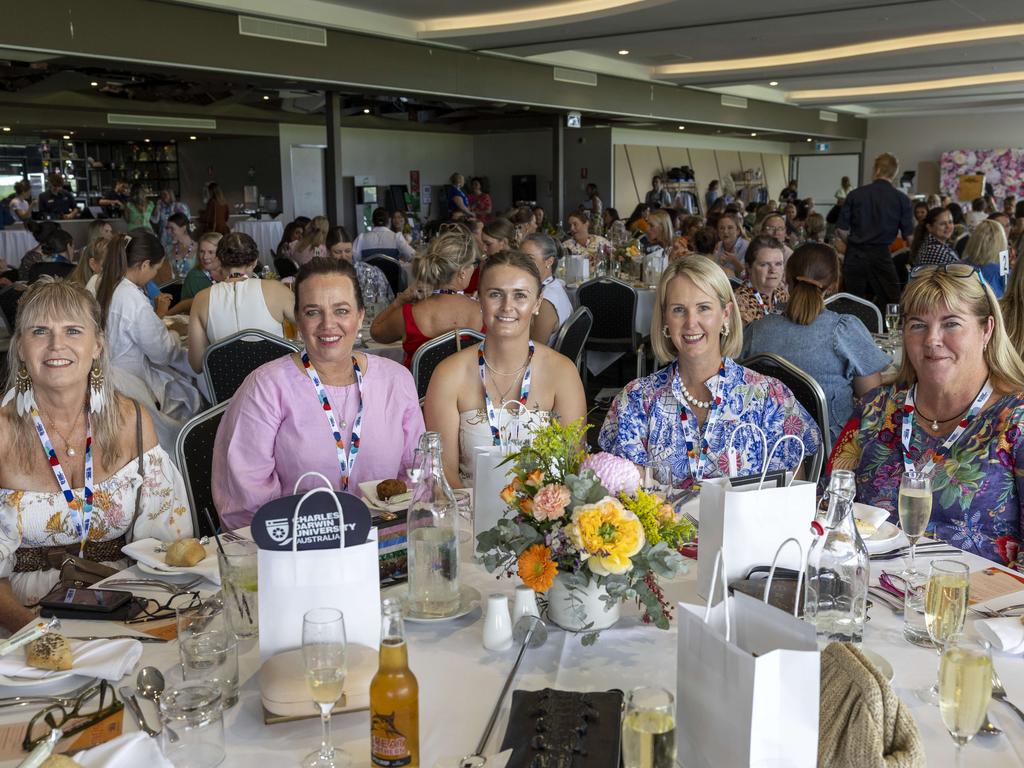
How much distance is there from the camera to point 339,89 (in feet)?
32.8

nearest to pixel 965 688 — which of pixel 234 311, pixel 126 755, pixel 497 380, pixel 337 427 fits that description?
pixel 126 755

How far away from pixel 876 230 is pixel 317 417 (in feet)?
26.4

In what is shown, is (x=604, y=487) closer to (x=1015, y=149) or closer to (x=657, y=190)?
(x=657, y=190)

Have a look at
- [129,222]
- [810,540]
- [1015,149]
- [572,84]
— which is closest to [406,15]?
[572,84]

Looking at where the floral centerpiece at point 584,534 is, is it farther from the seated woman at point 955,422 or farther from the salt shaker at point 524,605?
the seated woman at point 955,422

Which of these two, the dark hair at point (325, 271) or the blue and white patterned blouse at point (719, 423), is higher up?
the dark hair at point (325, 271)

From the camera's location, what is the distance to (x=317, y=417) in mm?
2746

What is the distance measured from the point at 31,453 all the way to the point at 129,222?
1270 centimetres

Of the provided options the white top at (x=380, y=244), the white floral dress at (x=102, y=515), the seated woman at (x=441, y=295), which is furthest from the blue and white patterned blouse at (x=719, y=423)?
the white top at (x=380, y=244)

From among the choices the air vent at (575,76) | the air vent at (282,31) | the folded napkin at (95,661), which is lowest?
the folded napkin at (95,661)

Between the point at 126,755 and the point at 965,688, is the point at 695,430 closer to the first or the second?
the point at 965,688

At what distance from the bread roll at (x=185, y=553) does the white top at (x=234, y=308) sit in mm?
2971

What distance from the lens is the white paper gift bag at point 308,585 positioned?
1.48 m

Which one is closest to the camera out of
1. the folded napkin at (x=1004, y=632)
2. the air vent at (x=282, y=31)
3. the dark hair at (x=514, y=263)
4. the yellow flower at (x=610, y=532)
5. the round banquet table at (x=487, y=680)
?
the round banquet table at (x=487, y=680)
